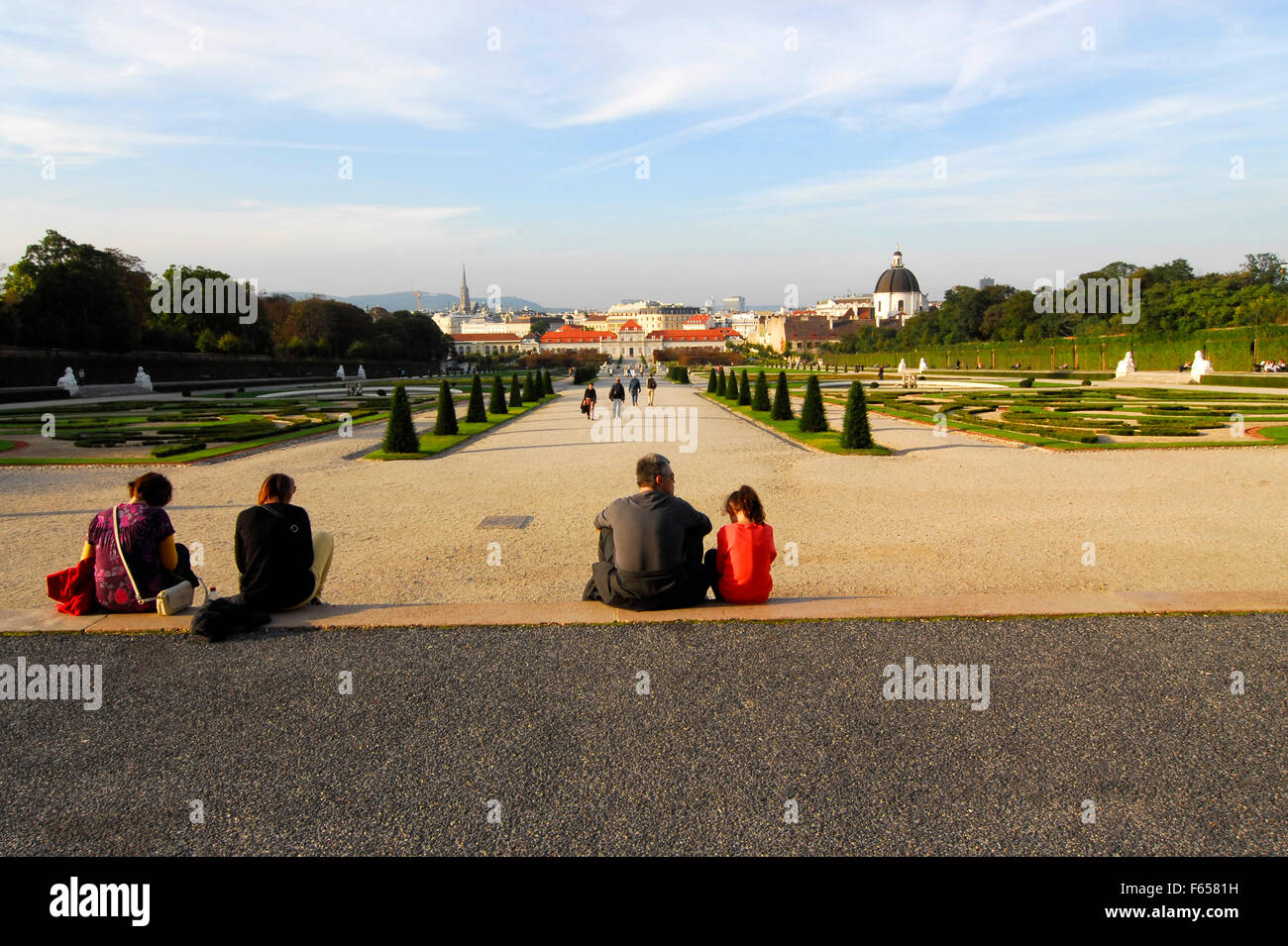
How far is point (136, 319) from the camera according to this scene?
52.4 metres

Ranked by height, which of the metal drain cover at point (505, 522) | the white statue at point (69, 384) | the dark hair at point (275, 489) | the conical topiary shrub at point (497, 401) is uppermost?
the white statue at point (69, 384)

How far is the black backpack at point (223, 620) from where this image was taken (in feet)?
16.9

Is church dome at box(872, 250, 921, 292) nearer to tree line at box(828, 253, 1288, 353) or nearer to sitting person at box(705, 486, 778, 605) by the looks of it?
tree line at box(828, 253, 1288, 353)

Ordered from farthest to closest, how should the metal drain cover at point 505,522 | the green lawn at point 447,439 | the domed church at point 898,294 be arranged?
1. the domed church at point 898,294
2. the green lawn at point 447,439
3. the metal drain cover at point 505,522

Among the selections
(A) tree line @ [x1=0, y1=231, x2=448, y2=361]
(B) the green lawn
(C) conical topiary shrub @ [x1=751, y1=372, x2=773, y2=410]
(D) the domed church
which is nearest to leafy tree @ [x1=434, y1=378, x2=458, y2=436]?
(B) the green lawn

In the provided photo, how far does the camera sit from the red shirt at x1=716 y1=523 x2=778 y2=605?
5652 millimetres

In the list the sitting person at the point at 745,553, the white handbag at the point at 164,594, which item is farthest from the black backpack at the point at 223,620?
the sitting person at the point at 745,553

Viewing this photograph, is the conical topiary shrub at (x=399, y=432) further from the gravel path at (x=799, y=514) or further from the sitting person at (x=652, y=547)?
the sitting person at (x=652, y=547)

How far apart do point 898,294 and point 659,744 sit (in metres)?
149

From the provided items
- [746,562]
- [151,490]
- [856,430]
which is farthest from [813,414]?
[151,490]

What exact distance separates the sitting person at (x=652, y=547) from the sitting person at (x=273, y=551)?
1987 millimetres

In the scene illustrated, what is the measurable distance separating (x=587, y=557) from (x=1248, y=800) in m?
5.39

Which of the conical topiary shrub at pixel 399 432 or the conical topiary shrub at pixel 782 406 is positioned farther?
the conical topiary shrub at pixel 782 406
